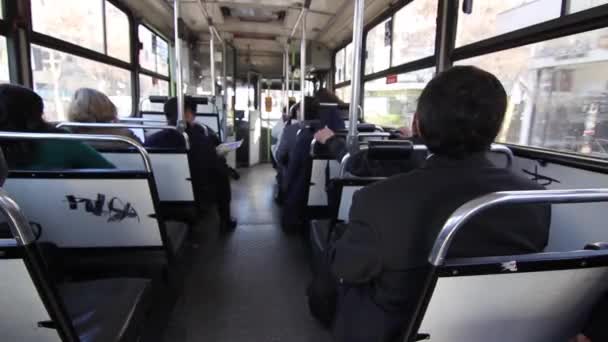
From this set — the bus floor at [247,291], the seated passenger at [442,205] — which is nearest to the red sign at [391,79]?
the bus floor at [247,291]

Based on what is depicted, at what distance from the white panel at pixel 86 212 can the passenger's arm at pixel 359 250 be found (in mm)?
939

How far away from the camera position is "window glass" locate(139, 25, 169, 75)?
442cm

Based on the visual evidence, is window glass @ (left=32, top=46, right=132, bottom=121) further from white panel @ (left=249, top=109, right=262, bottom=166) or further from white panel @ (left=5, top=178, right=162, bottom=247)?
white panel @ (left=249, top=109, right=262, bottom=166)

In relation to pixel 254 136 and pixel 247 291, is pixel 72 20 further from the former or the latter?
pixel 254 136

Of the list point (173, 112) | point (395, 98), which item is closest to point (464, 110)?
point (173, 112)

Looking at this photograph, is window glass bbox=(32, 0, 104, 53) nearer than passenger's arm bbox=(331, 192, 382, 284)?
No

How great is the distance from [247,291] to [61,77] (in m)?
2.15

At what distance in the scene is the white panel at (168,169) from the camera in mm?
2092

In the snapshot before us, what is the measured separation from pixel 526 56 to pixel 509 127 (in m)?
0.40

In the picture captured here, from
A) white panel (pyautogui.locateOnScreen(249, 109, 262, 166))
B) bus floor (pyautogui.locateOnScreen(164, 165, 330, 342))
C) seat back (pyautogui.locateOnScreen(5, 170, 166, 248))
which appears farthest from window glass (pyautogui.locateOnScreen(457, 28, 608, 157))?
white panel (pyautogui.locateOnScreen(249, 109, 262, 166))

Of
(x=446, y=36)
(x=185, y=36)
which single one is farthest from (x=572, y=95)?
(x=185, y=36)

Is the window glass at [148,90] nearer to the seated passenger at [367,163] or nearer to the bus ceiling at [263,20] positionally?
the bus ceiling at [263,20]

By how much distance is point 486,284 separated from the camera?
0.72 meters

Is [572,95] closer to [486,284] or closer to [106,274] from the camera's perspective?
[486,284]
